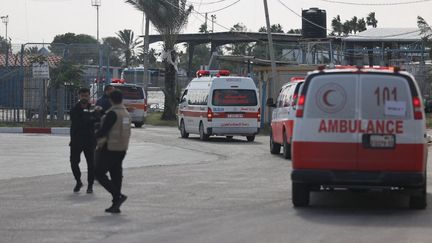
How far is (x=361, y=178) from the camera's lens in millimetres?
12805

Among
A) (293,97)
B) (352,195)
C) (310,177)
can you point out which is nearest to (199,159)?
(293,97)

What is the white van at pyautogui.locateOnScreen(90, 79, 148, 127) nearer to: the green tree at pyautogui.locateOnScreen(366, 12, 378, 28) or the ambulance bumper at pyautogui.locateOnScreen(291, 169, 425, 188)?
the ambulance bumper at pyautogui.locateOnScreen(291, 169, 425, 188)

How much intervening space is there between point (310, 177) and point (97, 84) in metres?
28.7

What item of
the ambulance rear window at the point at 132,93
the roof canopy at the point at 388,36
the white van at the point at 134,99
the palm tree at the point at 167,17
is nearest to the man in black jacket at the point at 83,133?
the white van at the point at 134,99

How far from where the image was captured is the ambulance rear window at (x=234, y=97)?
31672 mm

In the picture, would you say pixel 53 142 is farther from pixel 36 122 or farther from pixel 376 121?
pixel 376 121

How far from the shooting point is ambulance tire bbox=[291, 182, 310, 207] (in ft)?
43.9

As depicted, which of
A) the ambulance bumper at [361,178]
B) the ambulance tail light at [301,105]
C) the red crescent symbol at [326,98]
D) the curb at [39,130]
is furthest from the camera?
the curb at [39,130]

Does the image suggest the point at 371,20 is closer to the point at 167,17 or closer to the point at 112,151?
the point at 167,17

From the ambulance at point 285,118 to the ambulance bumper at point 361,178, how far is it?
8.89 meters

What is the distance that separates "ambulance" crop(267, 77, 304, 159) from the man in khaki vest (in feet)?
30.0

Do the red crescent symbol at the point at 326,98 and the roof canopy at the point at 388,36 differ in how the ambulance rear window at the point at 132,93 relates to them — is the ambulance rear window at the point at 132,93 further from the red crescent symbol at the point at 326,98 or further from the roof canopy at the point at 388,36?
the red crescent symbol at the point at 326,98

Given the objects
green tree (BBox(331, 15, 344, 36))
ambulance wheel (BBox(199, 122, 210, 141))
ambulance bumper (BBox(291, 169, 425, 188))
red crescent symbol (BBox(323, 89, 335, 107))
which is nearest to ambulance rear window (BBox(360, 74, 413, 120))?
red crescent symbol (BBox(323, 89, 335, 107))

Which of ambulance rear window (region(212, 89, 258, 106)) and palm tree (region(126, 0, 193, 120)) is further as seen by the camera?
palm tree (region(126, 0, 193, 120))
